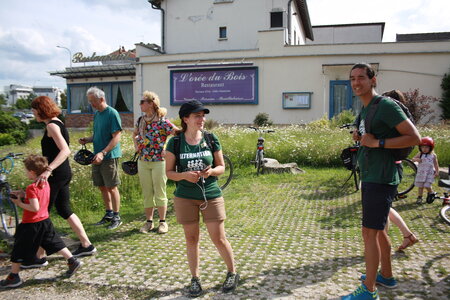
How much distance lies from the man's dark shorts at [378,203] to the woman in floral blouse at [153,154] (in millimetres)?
2964

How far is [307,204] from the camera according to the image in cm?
680

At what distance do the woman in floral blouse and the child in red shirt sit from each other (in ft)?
5.07

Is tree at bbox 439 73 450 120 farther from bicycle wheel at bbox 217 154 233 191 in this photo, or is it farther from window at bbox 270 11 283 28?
bicycle wheel at bbox 217 154 233 191

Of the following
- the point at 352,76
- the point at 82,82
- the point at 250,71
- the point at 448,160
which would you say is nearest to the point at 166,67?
the point at 250,71

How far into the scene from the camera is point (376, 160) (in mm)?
3057

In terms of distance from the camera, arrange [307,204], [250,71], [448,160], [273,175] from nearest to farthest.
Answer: [307,204] → [273,175] → [448,160] → [250,71]

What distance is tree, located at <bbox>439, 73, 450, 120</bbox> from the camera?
61.8 feet

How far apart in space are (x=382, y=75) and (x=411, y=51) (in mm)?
1806

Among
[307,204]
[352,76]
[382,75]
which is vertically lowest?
[307,204]

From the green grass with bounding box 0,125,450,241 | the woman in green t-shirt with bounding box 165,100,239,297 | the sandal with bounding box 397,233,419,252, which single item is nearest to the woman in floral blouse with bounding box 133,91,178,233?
the green grass with bounding box 0,125,450,241

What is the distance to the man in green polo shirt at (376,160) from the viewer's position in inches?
115

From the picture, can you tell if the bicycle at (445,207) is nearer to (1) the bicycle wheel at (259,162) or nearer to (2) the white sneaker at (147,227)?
(2) the white sneaker at (147,227)

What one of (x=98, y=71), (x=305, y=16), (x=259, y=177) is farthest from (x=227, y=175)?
(x=305, y=16)

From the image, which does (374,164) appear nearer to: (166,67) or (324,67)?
(324,67)
